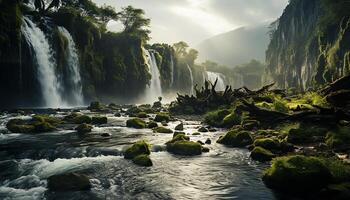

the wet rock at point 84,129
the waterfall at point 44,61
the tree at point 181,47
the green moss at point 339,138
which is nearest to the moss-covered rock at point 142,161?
the green moss at point 339,138

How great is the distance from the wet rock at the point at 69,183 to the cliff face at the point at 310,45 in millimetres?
30477

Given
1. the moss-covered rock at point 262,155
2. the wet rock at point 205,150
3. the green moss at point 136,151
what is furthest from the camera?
the wet rock at point 205,150

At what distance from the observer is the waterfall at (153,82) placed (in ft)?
270

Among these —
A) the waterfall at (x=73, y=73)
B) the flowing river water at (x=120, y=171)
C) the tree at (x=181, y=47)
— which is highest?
the tree at (x=181, y=47)

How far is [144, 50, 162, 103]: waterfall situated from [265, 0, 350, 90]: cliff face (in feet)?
120

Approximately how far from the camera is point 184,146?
17.5 metres

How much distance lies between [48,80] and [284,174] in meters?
42.5

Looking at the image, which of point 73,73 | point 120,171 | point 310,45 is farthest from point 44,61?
point 310,45

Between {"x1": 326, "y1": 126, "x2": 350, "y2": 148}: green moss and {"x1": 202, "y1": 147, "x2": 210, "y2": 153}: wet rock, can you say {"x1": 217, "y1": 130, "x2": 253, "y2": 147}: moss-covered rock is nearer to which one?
{"x1": 202, "y1": 147, "x2": 210, "y2": 153}: wet rock

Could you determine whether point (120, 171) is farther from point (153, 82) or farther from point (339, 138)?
point (153, 82)

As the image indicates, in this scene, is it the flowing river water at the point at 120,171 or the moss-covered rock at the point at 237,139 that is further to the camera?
the moss-covered rock at the point at 237,139

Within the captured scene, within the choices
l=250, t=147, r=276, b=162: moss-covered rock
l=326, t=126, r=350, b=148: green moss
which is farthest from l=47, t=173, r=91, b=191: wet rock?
l=326, t=126, r=350, b=148: green moss

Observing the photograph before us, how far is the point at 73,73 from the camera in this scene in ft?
180

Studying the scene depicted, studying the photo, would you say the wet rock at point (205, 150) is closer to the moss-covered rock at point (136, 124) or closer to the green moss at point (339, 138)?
the green moss at point (339, 138)
